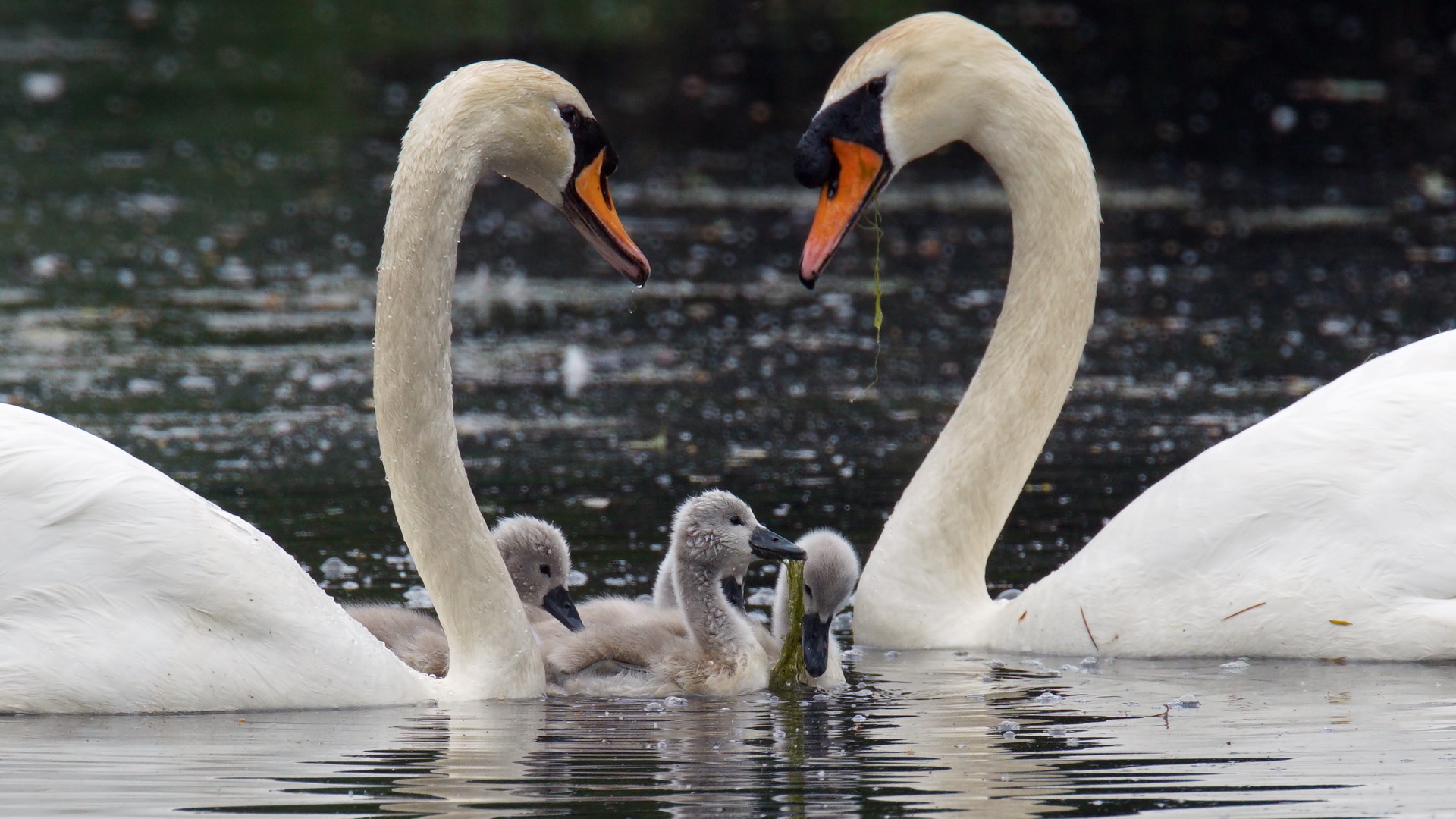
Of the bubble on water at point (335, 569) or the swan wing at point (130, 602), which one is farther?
the bubble on water at point (335, 569)

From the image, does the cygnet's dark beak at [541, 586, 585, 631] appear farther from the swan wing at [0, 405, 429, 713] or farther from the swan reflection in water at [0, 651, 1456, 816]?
the swan wing at [0, 405, 429, 713]

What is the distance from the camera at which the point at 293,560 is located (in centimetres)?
586

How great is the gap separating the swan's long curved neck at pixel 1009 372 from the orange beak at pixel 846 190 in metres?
0.37

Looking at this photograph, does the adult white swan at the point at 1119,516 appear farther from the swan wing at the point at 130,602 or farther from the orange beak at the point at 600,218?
the swan wing at the point at 130,602

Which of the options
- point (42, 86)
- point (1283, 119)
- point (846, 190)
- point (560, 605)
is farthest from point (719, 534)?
point (42, 86)

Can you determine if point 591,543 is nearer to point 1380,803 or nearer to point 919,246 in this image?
point 1380,803

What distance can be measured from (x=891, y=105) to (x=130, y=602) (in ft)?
10.2

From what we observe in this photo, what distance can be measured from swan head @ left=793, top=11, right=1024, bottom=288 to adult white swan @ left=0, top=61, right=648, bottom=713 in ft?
4.25

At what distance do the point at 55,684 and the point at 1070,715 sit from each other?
8.37ft

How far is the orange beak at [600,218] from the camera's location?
6195mm

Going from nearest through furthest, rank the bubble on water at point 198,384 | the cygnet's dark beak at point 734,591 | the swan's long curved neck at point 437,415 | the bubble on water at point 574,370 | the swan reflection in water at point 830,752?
the swan reflection in water at point 830,752
the swan's long curved neck at point 437,415
the cygnet's dark beak at point 734,591
the bubble on water at point 198,384
the bubble on water at point 574,370

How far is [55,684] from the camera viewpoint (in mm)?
5609

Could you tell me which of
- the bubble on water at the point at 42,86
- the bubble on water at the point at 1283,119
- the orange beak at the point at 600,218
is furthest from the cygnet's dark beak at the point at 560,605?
the bubble on water at the point at 42,86

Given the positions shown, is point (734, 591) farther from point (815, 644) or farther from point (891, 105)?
point (891, 105)
